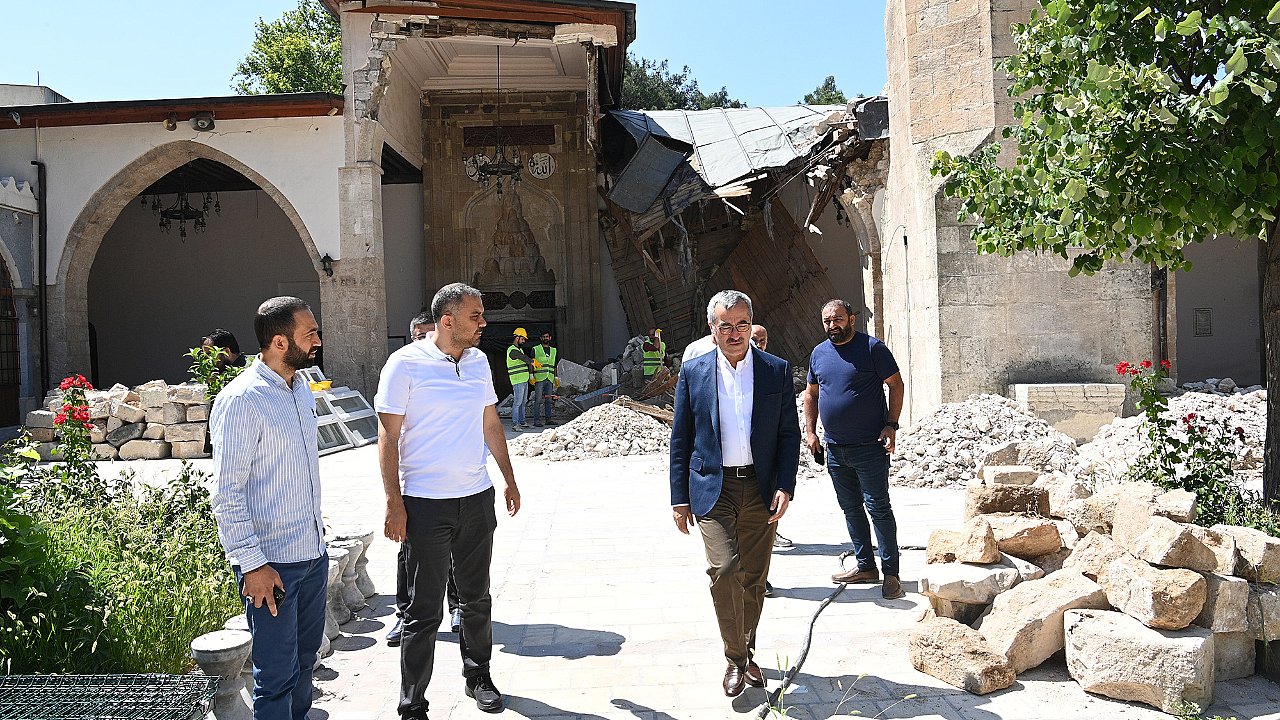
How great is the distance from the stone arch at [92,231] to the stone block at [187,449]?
405 centimetres

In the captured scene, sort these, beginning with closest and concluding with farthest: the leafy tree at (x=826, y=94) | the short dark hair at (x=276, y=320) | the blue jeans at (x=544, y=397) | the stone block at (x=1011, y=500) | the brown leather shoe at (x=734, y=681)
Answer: the short dark hair at (x=276, y=320)
the brown leather shoe at (x=734, y=681)
the stone block at (x=1011, y=500)
the blue jeans at (x=544, y=397)
the leafy tree at (x=826, y=94)

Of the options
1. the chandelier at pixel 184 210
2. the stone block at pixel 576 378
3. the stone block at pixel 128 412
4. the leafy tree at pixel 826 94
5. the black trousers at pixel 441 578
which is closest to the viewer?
the black trousers at pixel 441 578

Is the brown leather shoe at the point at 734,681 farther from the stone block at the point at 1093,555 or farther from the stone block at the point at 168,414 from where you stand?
the stone block at the point at 168,414

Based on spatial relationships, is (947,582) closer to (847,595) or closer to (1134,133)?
(847,595)

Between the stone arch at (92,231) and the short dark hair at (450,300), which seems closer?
the short dark hair at (450,300)

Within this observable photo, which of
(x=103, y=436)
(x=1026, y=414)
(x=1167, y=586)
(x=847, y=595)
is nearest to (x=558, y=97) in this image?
(x=103, y=436)

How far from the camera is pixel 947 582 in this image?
13.3 ft

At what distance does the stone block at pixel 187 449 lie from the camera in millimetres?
11477

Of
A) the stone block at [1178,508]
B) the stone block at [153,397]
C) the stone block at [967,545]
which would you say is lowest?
the stone block at [967,545]

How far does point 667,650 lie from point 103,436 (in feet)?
33.8

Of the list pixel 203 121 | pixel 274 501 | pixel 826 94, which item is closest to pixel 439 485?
pixel 274 501

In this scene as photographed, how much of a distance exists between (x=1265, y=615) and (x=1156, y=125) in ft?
6.41

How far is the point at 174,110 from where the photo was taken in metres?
14.4

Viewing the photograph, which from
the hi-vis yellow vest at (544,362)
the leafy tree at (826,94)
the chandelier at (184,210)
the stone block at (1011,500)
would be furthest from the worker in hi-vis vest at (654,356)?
the leafy tree at (826,94)
